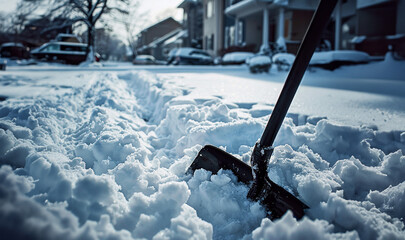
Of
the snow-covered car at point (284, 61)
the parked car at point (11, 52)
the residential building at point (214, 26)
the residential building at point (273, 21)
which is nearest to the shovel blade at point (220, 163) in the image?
the snow-covered car at point (284, 61)

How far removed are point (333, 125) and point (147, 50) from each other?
5263cm

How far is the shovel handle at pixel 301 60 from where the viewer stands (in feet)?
3.74

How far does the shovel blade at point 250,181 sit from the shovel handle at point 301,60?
22cm

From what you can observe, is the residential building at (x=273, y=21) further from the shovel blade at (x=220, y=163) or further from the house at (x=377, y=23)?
the shovel blade at (x=220, y=163)

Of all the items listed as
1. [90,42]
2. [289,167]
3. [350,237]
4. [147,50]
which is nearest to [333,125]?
[289,167]

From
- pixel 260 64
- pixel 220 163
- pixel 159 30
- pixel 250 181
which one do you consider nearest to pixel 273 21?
pixel 260 64

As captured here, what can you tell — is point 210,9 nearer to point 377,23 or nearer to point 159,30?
point 377,23

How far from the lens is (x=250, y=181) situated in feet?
4.64

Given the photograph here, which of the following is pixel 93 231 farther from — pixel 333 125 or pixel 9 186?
pixel 333 125

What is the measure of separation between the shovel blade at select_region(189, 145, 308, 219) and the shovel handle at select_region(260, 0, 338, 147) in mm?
222

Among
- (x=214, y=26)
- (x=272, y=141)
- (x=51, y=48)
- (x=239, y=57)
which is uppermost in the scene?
(x=214, y=26)

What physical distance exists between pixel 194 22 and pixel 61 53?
53.1 feet

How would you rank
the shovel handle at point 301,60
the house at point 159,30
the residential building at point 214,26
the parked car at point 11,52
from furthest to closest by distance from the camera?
the house at point 159,30
the residential building at point 214,26
the parked car at point 11,52
the shovel handle at point 301,60

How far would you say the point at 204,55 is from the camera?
18.3 meters
